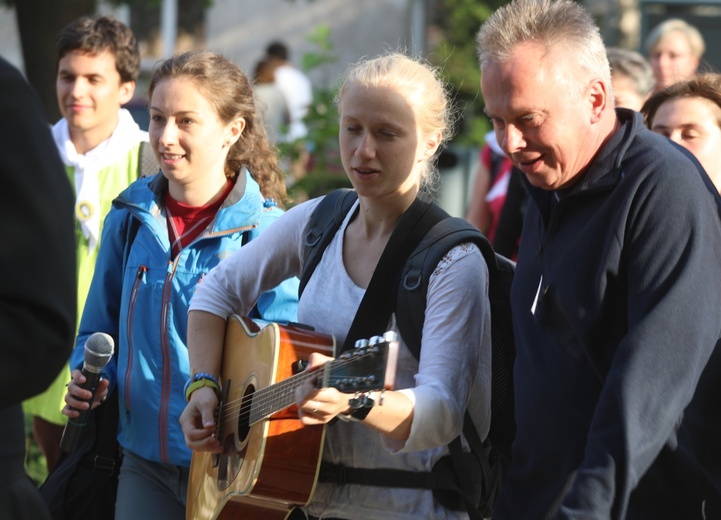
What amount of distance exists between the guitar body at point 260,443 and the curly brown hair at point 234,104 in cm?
88

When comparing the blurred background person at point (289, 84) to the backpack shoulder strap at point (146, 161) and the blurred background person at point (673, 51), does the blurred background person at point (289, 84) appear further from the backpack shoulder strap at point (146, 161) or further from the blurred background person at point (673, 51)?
the backpack shoulder strap at point (146, 161)

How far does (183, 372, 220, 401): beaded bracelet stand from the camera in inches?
148

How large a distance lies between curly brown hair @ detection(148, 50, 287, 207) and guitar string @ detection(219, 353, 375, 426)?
1.07 metres

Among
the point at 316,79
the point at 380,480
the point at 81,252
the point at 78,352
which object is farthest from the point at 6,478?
the point at 316,79

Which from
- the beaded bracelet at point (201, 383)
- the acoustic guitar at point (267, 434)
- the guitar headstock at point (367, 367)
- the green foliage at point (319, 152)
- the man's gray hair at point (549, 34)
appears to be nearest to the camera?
the guitar headstock at point (367, 367)

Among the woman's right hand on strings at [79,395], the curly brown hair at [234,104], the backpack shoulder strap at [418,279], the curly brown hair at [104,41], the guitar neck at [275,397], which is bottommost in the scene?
the woman's right hand on strings at [79,395]

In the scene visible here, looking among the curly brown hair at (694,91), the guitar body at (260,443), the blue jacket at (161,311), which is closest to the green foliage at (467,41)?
the curly brown hair at (694,91)

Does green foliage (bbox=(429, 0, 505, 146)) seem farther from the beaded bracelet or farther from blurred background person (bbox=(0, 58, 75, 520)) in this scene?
blurred background person (bbox=(0, 58, 75, 520))

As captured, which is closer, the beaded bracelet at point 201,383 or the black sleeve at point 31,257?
the black sleeve at point 31,257

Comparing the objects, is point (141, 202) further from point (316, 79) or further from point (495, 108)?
point (316, 79)

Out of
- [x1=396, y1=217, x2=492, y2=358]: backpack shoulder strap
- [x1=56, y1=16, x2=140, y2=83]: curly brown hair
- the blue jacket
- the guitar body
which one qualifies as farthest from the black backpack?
[x1=56, y1=16, x2=140, y2=83]: curly brown hair

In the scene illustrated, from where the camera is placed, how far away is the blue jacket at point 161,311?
402 cm

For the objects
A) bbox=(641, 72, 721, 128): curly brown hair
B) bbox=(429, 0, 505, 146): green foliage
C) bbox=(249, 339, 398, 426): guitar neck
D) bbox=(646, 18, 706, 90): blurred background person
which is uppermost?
bbox=(429, 0, 505, 146): green foliage

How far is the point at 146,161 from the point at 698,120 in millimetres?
2427
